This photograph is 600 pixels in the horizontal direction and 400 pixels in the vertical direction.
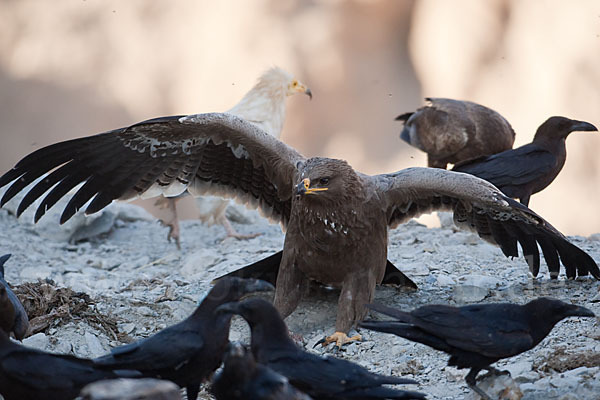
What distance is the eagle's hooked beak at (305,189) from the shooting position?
5.10m

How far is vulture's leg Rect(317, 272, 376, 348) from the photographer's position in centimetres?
558

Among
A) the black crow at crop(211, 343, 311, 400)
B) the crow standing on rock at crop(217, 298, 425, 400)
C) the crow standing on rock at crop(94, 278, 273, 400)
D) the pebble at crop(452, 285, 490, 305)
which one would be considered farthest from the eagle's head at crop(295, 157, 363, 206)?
the black crow at crop(211, 343, 311, 400)

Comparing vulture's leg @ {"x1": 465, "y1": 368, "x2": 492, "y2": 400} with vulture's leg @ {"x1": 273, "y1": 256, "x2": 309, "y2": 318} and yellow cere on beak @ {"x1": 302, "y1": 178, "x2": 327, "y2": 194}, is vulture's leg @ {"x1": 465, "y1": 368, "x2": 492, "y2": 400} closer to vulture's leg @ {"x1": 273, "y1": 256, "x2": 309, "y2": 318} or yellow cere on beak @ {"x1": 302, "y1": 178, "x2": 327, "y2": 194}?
yellow cere on beak @ {"x1": 302, "y1": 178, "x2": 327, "y2": 194}

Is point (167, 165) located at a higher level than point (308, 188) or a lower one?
higher

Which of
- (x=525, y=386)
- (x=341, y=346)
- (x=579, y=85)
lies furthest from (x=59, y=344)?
(x=579, y=85)

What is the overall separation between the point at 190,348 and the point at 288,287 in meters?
1.83

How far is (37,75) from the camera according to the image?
15633mm

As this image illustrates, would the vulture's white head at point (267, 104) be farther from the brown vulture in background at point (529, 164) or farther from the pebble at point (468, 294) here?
the pebble at point (468, 294)

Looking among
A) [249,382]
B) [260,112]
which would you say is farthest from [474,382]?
[260,112]

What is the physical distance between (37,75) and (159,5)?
271 cm

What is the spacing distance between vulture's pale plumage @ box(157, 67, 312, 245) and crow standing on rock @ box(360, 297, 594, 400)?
15.8 feet

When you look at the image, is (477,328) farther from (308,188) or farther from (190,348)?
(308,188)

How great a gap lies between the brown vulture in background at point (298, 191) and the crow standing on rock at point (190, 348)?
1.06m

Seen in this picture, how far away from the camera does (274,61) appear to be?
51.8ft
